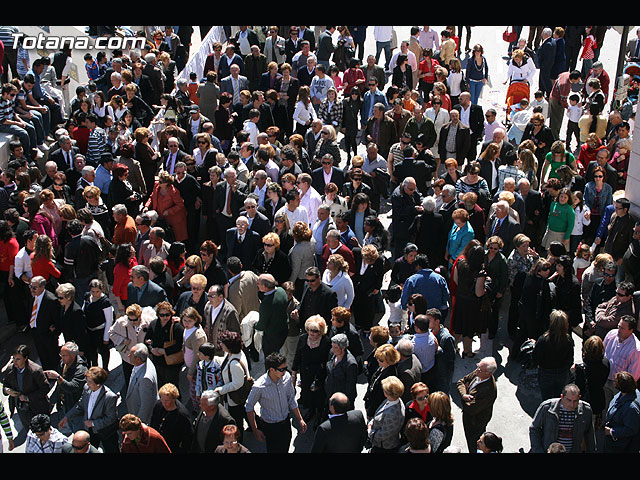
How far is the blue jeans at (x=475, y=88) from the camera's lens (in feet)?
51.3

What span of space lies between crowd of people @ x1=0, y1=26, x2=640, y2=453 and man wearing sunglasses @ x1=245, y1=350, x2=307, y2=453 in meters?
0.02

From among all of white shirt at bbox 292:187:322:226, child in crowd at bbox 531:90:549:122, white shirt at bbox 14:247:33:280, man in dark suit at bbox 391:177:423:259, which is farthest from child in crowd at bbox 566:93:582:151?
white shirt at bbox 14:247:33:280

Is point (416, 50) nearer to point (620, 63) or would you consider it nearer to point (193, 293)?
point (620, 63)

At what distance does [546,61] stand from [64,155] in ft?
32.9

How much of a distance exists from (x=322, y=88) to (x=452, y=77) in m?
2.48

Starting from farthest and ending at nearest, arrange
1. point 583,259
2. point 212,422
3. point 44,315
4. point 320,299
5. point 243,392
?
point 583,259 → point 44,315 → point 320,299 → point 243,392 → point 212,422

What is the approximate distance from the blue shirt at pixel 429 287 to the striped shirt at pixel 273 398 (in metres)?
2.01

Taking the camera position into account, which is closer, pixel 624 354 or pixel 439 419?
pixel 439 419

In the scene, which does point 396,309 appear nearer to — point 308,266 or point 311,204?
point 308,266

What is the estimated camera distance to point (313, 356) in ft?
24.9

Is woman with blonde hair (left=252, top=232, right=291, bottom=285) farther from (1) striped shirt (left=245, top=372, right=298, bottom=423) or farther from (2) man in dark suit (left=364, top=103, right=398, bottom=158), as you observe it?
(2) man in dark suit (left=364, top=103, right=398, bottom=158)

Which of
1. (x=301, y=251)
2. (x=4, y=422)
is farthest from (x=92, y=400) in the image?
(x=301, y=251)

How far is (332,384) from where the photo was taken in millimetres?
7410

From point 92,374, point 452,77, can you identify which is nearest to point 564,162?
point 452,77
